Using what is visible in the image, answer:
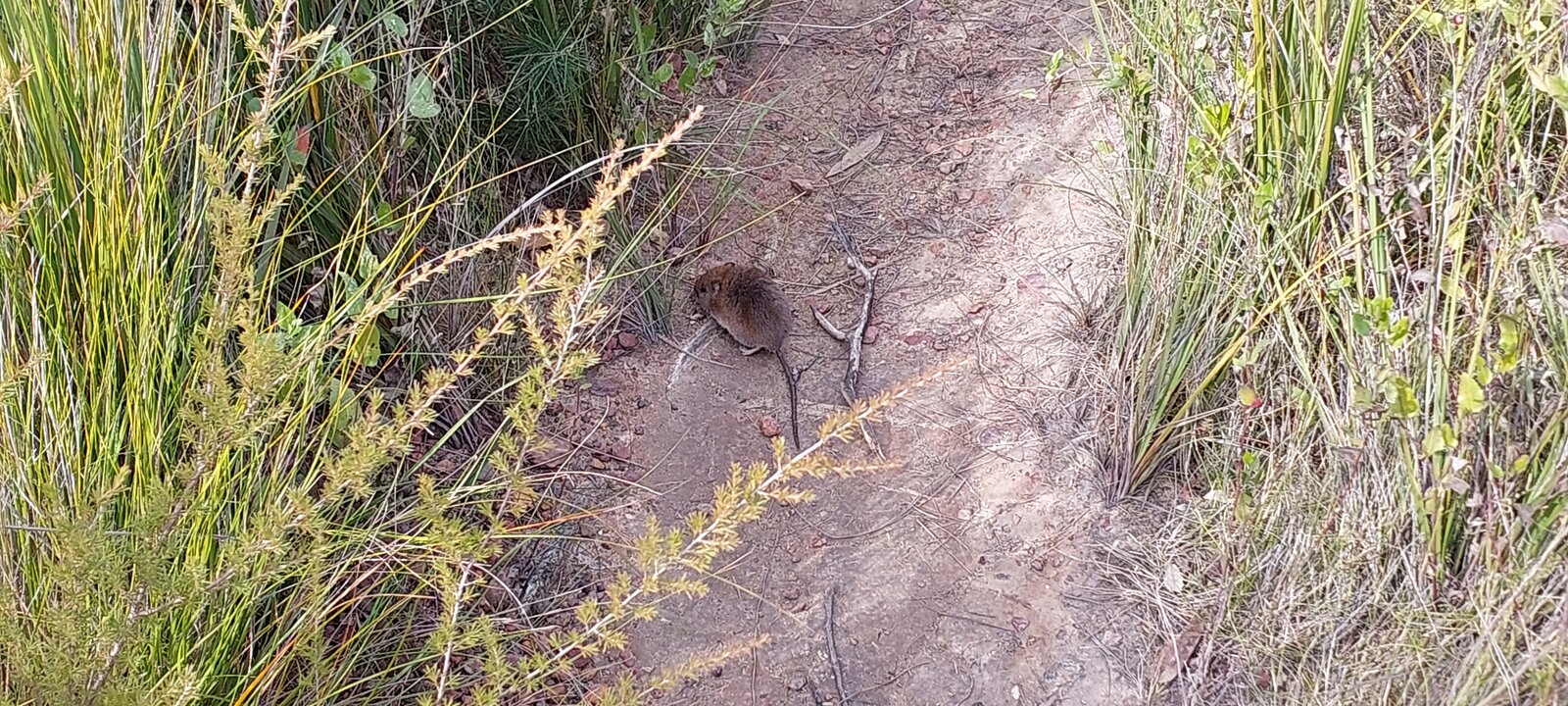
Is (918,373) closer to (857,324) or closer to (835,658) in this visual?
(857,324)

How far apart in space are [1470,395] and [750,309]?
188 centimetres

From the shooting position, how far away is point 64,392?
2.02 meters

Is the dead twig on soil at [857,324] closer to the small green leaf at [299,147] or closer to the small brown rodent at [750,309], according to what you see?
the small brown rodent at [750,309]

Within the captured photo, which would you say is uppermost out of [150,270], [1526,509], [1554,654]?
[150,270]

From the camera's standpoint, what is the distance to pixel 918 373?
3312mm

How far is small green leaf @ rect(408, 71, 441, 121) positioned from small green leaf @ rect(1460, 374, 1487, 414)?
7.07 ft

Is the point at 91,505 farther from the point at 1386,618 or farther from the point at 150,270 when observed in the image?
the point at 1386,618

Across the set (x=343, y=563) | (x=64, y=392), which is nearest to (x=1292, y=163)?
(x=343, y=563)

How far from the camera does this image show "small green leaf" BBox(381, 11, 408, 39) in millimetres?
2598

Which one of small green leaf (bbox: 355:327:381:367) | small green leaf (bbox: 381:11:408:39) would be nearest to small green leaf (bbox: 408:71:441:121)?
small green leaf (bbox: 381:11:408:39)

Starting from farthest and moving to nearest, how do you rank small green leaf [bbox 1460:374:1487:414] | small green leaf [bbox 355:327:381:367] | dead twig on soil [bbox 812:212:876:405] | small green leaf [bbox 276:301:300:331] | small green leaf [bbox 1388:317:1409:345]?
dead twig on soil [bbox 812:212:876:405] → small green leaf [bbox 355:327:381:367] → small green leaf [bbox 276:301:300:331] → small green leaf [bbox 1388:317:1409:345] → small green leaf [bbox 1460:374:1487:414]

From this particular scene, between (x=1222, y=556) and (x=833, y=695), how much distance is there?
0.94m

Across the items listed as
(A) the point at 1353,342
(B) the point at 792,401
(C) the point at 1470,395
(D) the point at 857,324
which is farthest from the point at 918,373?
(C) the point at 1470,395

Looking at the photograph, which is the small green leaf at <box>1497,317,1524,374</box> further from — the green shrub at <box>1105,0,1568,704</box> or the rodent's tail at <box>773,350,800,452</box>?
the rodent's tail at <box>773,350,800,452</box>
